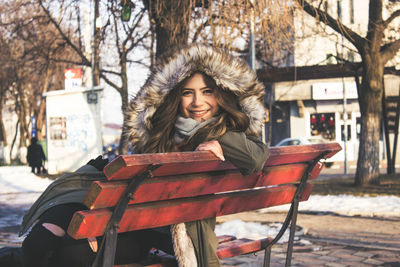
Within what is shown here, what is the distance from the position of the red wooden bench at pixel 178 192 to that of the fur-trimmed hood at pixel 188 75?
1.12 feet

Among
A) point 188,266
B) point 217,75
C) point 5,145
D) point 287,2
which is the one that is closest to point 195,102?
point 217,75

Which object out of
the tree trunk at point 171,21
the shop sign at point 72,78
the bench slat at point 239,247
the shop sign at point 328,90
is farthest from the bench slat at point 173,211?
the shop sign at point 328,90

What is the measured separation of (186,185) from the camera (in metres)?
2.56

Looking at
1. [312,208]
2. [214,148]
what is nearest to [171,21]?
[312,208]

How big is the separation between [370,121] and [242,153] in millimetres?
10669

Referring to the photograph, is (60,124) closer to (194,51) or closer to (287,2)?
(287,2)

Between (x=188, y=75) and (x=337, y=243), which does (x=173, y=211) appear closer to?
(x=188, y=75)

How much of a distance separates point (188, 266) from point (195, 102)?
3.31 ft

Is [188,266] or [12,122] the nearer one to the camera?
[188,266]

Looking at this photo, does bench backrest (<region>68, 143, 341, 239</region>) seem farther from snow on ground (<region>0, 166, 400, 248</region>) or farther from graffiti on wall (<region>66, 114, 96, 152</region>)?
graffiti on wall (<region>66, 114, 96, 152</region>)

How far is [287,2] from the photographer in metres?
6.30

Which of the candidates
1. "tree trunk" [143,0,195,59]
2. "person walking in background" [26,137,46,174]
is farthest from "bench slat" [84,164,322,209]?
"person walking in background" [26,137,46,174]

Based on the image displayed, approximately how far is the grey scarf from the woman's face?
0.49ft

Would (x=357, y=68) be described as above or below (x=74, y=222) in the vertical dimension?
above
